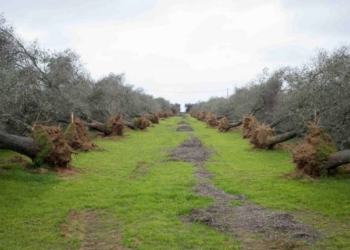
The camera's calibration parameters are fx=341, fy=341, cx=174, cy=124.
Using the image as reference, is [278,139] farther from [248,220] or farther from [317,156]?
[248,220]

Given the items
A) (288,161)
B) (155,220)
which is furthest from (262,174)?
(155,220)

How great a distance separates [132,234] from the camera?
737 cm

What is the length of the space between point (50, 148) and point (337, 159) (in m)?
10.9

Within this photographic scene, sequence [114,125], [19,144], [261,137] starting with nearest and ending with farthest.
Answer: [19,144] → [261,137] → [114,125]

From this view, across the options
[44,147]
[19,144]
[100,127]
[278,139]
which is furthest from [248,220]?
[100,127]

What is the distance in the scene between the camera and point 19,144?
1298 cm

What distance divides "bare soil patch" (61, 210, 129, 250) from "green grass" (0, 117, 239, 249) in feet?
0.07

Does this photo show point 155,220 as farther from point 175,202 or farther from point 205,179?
point 205,179

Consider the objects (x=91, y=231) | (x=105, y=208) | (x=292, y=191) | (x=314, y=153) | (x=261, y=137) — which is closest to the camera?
(x=91, y=231)

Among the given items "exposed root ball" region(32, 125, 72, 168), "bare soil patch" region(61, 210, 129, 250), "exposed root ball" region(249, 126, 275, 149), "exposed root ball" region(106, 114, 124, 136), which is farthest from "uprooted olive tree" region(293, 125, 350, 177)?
"exposed root ball" region(106, 114, 124, 136)

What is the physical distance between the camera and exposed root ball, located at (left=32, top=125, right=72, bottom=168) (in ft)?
44.3

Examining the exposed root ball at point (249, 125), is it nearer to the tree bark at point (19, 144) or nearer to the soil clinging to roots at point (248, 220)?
the soil clinging to roots at point (248, 220)

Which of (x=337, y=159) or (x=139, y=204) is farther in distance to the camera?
(x=337, y=159)

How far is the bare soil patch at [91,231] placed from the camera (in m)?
6.91
